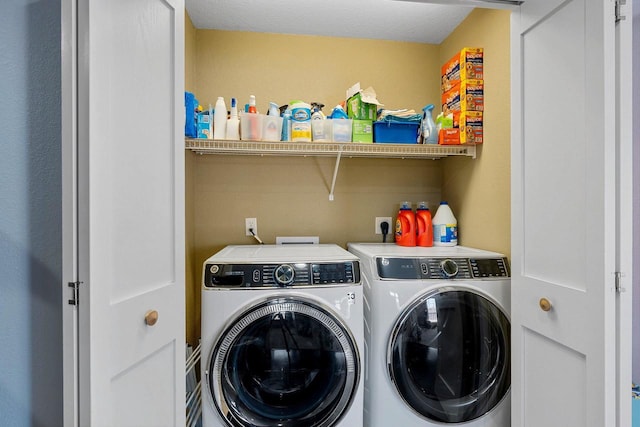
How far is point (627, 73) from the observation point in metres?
1.02

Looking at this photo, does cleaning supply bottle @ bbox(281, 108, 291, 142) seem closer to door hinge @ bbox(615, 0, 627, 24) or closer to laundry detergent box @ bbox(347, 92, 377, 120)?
laundry detergent box @ bbox(347, 92, 377, 120)

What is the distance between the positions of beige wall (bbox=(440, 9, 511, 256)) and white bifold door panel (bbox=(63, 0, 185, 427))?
5.01 ft

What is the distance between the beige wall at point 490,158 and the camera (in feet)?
5.65

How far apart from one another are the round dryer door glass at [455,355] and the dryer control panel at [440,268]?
86mm

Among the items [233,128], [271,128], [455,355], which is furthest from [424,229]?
[233,128]

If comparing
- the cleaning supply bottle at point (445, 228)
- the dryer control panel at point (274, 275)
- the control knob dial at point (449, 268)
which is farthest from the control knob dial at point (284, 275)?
the cleaning supply bottle at point (445, 228)

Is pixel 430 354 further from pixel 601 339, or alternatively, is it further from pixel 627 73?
pixel 627 73

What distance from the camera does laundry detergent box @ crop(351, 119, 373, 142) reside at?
6.50 feet

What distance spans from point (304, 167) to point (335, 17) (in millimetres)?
945

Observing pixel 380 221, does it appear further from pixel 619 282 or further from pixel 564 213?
pixel 619 282

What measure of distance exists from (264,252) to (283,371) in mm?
608

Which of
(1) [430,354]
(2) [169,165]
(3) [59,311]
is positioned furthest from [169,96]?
(1) [430,354]

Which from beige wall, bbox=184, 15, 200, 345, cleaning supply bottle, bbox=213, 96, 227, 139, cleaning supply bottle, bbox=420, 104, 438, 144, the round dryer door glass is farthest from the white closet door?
beige wall, bbox=184, 15, 200, 345

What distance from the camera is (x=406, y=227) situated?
2.13 meters
